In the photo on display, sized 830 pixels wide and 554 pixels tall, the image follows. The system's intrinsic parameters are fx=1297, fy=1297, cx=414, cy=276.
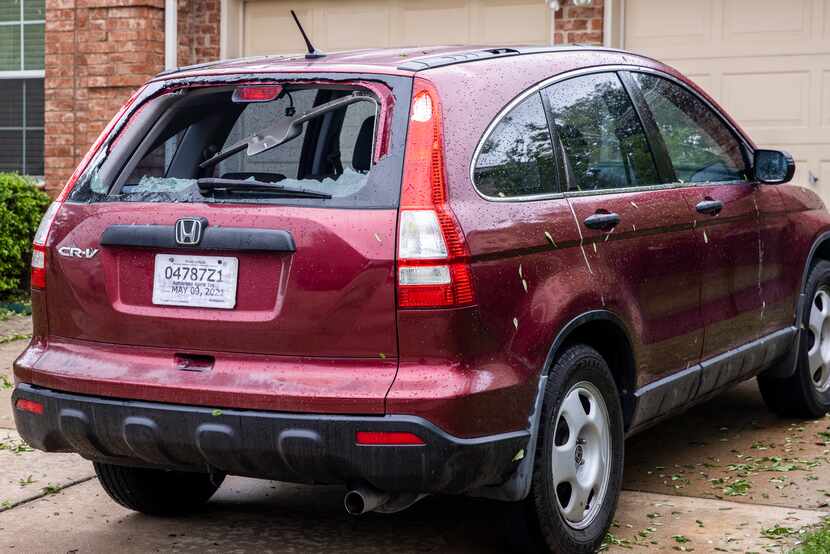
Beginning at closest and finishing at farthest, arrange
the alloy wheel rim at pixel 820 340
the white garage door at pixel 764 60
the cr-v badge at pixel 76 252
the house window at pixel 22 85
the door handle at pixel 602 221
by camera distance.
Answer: the cr-v badge at pixel 76 252, the door handle at pixel 602 221, the alloy wheel rim at pixel 820 340, the white garage door at pixel 764 60, the house window at pixel 22 85

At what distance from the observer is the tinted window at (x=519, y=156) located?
4145 mm

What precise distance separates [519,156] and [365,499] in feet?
4.09

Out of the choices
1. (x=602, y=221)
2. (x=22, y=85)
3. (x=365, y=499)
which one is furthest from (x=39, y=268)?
(x=22, y=85)

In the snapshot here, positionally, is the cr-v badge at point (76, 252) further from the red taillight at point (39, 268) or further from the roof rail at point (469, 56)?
the roof rail at point (469, 56)

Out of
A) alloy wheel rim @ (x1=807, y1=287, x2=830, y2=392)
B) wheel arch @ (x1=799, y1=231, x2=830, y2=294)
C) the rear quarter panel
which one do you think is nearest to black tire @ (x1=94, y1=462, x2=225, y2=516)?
the rear quarter panel

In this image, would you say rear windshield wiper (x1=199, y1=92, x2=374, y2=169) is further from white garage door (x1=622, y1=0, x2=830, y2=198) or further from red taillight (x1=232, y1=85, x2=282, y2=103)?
white garage door (x1=622, y1=0, x2=830, y2=198)

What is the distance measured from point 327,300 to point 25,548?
171 cm

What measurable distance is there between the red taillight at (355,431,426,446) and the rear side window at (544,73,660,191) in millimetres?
1221

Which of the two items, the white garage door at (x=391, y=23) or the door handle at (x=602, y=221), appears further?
the white garage door at (x=391, y=23)

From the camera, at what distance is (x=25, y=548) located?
4742mm

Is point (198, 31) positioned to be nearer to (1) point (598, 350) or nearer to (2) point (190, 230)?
(1) point (598, 350)

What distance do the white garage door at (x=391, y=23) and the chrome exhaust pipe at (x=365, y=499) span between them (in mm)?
7071

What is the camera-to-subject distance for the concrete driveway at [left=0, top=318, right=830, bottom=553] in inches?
186

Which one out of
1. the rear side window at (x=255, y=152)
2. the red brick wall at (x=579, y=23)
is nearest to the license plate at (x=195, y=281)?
the rear side window at (x=255, y=152)
